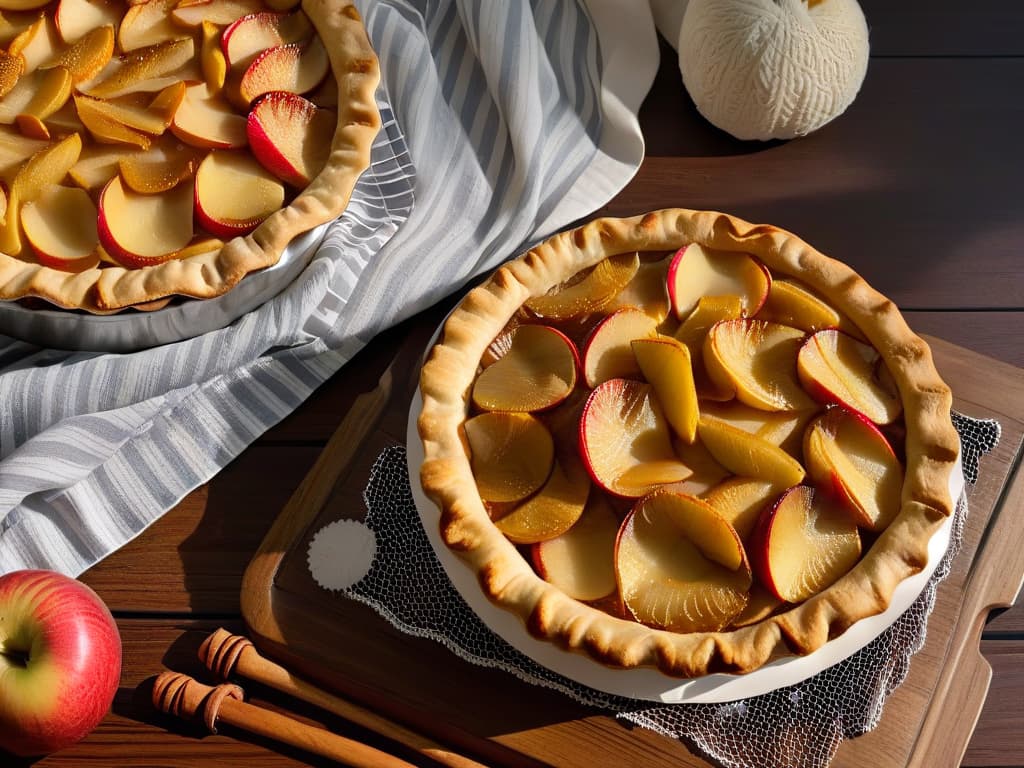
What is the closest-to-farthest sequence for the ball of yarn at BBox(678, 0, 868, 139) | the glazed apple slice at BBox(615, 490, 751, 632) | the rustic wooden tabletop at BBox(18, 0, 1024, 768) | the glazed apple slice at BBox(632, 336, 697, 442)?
the glazed apple slice at BBox(615, 490, 751, 632), the glazed apple slice at BBox(632, 336, 697, 442), the rustic wooden tabletop at BBox(18, 0, 1024, 768), the ball of yarn at BBox(678, 0, 868, 139)

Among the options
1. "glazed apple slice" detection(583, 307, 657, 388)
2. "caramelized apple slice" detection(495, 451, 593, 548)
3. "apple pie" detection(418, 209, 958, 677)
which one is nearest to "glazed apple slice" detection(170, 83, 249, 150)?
"apple pie" detection(418, 209, 958, 677)

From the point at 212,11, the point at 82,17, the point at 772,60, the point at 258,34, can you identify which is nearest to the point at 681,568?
the point at 772,60

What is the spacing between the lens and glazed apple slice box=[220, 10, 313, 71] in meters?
2.01

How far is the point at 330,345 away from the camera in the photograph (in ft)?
6.44

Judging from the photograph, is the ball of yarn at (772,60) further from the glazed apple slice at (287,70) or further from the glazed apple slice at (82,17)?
the glazed apple slice at (82,17)

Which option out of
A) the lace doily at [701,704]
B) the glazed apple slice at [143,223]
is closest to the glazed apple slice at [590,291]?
the lace doily at [701,704]

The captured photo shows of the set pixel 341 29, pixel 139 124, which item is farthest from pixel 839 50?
pixel 139 124

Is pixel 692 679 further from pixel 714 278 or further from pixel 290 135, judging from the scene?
pixel 290 135

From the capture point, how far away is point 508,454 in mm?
1598

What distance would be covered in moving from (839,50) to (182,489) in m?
1.48

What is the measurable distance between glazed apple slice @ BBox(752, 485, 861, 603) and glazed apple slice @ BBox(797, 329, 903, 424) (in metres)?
0.17

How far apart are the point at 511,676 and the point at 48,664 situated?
69cm

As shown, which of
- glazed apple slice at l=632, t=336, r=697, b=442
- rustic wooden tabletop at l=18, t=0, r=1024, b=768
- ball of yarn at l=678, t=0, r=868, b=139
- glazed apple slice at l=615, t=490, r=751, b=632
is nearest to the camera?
glazed apple slice at l=615, t=490, r=751, b=632

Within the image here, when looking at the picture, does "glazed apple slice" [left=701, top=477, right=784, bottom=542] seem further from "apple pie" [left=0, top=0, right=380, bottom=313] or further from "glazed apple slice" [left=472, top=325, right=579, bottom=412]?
Result: "apple pie" [left=0, top=0, right=380, bottom=313]
